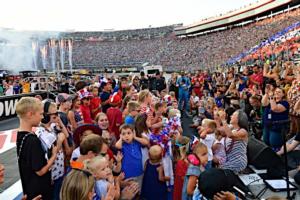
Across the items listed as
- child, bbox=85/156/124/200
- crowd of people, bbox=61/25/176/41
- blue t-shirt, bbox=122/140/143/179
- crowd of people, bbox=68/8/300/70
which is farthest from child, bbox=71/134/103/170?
crowd of people, bbox=61/25/176/41

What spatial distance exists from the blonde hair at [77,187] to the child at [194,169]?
1.48 metres

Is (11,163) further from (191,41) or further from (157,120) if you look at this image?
(191,41)

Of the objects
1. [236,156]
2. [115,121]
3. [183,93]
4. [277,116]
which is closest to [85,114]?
[115,121]

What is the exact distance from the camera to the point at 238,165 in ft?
16.4

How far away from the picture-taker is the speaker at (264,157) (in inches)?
195

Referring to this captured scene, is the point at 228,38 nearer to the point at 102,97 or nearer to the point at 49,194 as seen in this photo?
the point at 102,97

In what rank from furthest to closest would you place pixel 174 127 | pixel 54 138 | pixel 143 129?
pixel 174 127
pixel 143 129
pixel 54 138

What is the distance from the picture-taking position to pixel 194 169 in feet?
11.9

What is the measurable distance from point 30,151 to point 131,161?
1.52 metres

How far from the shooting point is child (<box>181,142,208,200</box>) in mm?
3598

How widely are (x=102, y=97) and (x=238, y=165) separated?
4.26 m

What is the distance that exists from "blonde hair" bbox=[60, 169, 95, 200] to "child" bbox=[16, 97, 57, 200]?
0.88m

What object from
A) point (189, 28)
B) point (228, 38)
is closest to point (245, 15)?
point (228, 38)

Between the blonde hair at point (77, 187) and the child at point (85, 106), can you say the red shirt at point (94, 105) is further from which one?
the blonde hair at point (77, 187)
